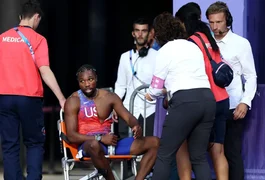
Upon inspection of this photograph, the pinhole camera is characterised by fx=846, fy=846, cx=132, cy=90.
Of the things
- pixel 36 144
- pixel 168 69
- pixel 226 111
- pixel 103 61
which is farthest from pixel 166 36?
pixel 103 61

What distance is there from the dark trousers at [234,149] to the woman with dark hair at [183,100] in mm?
698

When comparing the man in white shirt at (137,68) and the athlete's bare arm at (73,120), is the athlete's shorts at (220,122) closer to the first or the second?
the athlete's bare arm at (73,120)

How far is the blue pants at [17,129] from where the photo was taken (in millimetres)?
8320

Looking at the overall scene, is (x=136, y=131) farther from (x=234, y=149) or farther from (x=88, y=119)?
(x=234, y=149)

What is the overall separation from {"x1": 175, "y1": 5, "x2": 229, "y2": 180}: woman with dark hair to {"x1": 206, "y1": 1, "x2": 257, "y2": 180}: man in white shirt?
197mm

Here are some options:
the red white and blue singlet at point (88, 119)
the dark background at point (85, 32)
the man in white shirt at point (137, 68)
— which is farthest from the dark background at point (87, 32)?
the red white and blue singlet at point (88, 119)

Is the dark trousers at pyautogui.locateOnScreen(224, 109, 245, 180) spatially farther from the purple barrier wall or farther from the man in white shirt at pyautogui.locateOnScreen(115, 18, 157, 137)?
the man in white shirt at pyautogui.locateOnScreen(115, 18, 157, 137)

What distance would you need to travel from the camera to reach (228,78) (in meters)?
7.87

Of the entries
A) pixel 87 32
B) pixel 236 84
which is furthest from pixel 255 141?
pixel 87 32

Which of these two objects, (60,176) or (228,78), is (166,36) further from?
(60,176)

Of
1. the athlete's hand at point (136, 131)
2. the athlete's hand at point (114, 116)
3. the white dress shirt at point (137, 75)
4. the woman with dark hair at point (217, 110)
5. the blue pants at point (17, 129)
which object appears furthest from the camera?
the white dress shirt at point (137, 75)

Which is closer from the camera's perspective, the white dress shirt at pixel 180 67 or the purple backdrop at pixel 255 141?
the white dress shirt at pixel 180 67

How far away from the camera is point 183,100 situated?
299 inches

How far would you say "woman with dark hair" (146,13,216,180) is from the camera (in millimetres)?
7590
